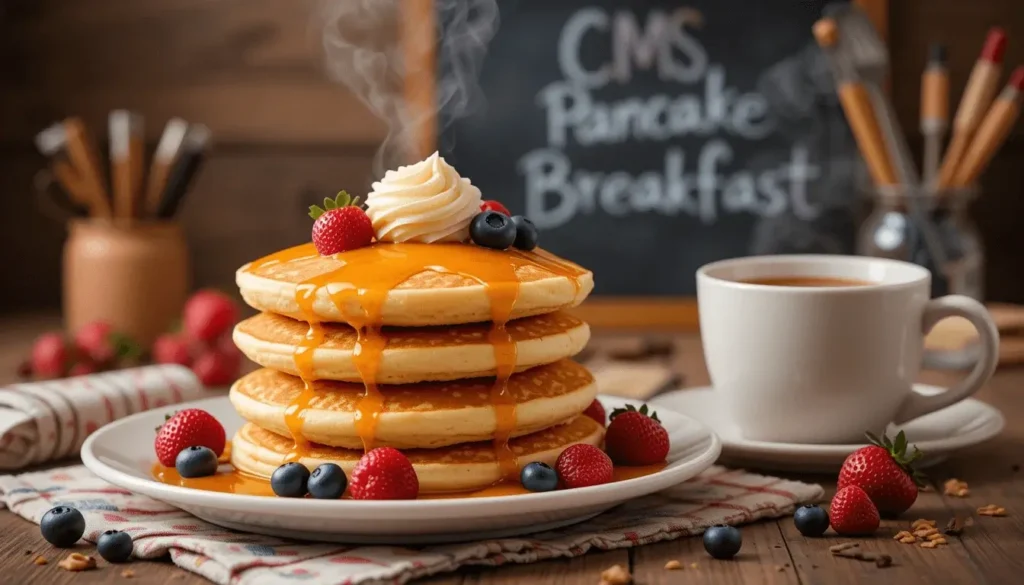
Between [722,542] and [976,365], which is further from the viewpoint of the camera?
[976,365]

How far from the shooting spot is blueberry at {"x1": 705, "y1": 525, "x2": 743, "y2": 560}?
112cm

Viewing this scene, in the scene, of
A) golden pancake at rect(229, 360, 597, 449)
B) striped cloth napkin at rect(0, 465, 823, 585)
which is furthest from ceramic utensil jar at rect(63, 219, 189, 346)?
golden pancake at rect(229, 360, 597, 449)

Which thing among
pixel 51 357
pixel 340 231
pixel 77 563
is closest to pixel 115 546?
pixel 77 563

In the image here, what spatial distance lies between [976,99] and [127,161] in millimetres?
1509

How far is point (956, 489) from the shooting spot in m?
1.36

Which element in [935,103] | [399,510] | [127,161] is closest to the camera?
[399,510]

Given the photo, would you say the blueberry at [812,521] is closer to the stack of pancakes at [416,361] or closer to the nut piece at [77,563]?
the stack of pancakes at [416,361]

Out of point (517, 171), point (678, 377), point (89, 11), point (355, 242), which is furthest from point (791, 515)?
point (89, 11)

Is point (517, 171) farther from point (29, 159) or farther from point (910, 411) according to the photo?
point (910, 411)

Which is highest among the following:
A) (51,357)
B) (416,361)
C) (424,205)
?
(424,205)

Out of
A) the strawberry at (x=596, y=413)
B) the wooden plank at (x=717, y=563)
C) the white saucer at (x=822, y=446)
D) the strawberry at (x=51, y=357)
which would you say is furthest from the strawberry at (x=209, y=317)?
the wooden plank at (x=717, y=563)

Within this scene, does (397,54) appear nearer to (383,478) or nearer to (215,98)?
(215,98)

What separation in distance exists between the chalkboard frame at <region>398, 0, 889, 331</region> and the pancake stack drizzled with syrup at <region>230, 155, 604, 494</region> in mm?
1361

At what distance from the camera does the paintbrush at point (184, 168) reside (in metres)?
2.35
